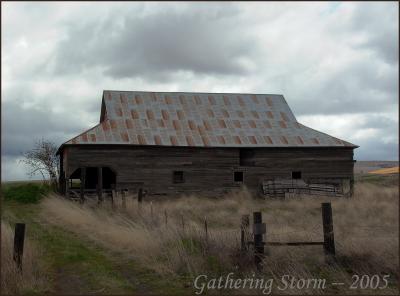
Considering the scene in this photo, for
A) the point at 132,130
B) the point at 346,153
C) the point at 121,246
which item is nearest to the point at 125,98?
the point at 132,130

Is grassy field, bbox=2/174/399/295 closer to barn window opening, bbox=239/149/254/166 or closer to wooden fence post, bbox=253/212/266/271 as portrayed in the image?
wooden fence post, bbox=253/212/266/271

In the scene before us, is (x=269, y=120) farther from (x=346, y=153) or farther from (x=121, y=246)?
(x=121, y=246)

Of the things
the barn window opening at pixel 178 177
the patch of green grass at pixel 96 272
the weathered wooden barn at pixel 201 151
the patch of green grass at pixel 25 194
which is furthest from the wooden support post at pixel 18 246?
the patch of green grass at pixel 25 194

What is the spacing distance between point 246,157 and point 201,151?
283cm

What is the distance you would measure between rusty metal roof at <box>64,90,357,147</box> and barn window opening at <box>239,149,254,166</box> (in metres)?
0.61

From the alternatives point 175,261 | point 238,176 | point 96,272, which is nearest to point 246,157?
point 238,176

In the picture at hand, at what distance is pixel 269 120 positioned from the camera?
30125mm

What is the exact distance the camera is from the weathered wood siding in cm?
2550

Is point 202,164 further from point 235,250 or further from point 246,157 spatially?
point 235,250

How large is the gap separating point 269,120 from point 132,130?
8883mm

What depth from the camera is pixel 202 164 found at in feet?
88.6

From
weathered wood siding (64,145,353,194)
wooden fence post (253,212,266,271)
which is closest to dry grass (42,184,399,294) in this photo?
wooden fence post (253,212,266,271)

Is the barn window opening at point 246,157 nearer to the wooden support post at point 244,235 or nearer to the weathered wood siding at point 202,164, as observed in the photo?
the weathered wood siding at point 202,164

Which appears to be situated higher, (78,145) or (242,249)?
(78,145)
